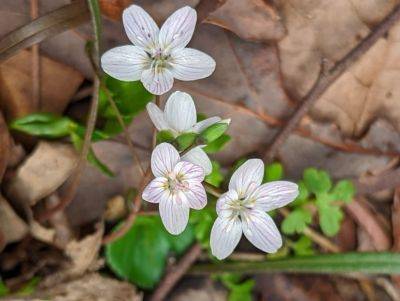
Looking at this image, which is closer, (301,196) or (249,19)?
(249,19)

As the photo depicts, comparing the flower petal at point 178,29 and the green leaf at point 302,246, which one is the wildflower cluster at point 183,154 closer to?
the flower petal at point 178,29

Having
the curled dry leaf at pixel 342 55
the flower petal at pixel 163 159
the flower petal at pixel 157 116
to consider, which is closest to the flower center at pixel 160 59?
the flower petal at pixel 157 116

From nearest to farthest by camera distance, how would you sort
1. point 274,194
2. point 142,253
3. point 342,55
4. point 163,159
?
point 163,159, point 274,194, point 342,55, point 142,253

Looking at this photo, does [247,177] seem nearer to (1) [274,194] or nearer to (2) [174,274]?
(1) [274,194]

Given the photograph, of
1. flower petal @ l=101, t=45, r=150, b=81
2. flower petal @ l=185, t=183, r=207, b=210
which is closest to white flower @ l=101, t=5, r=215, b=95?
flower petal @ l=101, t=45, r=150, b=81

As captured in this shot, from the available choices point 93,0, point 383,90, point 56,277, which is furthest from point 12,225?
point 383,90

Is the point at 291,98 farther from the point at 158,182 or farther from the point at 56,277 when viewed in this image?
the point at 56,277

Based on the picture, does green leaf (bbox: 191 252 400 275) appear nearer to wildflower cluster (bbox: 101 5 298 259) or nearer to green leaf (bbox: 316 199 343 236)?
green leaf (bbox: 316 199 343 236)

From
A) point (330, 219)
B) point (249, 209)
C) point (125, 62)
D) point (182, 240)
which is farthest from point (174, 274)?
point (125, 62)
